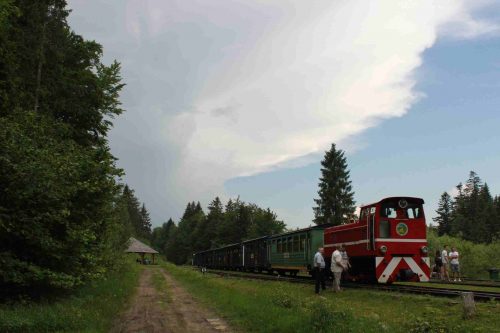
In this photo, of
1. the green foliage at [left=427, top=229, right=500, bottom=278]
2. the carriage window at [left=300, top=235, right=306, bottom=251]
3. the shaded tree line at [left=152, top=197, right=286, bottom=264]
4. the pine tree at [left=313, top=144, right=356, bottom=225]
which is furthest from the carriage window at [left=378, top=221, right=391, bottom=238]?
the shaded tree line at [left=152, top=197, right=286, bottom=264]

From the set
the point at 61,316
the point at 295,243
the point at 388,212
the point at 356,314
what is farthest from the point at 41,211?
the point at 295,243

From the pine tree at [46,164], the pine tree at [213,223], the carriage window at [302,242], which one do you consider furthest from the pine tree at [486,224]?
the pine tree at [46,164]

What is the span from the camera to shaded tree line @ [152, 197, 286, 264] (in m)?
97.0

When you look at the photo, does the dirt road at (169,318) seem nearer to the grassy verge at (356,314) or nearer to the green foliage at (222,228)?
the grassy verge at (356,314)

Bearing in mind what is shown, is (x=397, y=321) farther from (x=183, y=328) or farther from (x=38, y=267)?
(x=38, y=267)

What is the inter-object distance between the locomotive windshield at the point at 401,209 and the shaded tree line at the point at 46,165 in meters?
11.2

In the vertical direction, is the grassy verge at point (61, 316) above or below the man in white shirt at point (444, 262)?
below

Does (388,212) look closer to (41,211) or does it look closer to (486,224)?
(41,211)

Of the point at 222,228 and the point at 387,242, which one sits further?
the point at 222,228

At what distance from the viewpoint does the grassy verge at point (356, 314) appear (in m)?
9.50

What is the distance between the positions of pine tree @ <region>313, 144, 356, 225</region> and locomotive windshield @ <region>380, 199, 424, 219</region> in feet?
193

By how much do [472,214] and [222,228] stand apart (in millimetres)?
58706

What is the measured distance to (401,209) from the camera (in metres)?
20.2

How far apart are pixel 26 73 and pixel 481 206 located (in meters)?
110
